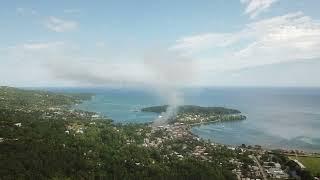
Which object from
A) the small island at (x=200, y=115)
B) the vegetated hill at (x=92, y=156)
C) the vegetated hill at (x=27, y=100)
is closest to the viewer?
the vegetated hill at (x=92, y=156)

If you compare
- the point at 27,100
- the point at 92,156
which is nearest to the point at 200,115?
the point at 27,100

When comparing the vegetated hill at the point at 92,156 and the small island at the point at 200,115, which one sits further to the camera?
the small island at the point at 200,115

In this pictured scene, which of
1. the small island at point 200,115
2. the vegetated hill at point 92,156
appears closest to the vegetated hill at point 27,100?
the small island at point 200,115

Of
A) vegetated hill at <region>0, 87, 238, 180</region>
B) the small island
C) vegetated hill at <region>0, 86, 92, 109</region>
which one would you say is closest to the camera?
vegetated hill at <region>0, 87, 238, 180</region>

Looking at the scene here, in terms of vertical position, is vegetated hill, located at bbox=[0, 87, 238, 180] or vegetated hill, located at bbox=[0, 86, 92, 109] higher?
vegetated hill, located at bbox=[0, 86, 92, 109]

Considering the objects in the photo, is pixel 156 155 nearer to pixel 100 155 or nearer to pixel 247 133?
pixel 100 155

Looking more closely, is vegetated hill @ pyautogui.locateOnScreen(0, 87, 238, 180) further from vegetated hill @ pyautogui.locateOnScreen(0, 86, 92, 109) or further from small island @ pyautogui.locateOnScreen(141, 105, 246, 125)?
vegetated hill @ pyautogui.locateOnScreen(0, 86, 92, 109)

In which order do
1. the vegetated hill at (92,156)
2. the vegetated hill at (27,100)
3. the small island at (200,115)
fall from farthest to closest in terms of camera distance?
1. the vegetated hill at (27,100)
2. the small island at (200,115)
3. the vegetated hill at (92,156)

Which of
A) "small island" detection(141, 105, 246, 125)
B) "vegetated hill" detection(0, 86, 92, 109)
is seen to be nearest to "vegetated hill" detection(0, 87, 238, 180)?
"small island" detection(141, 105, 246, 125)

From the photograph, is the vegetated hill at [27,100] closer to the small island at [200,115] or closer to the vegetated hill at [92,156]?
the small island at [200,115]

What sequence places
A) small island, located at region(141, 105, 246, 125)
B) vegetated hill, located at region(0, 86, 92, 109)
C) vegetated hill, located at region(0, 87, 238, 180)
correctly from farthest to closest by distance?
vegetated hill, located at region(0, 86, 92, 109)
small island, located at region(141, 105, 246, 125)
vegetated hill, located at region(0, 87, 238, 180)

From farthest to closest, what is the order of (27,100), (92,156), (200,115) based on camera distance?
(27,100) < (200,115) < (92,156)

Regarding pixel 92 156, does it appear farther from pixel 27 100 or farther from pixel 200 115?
pixel 27 100
